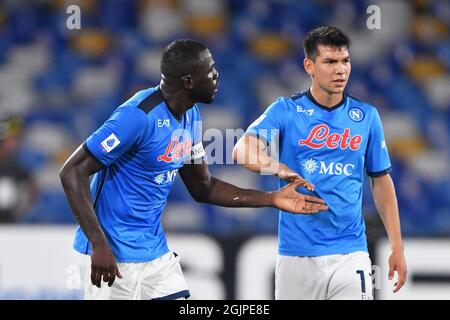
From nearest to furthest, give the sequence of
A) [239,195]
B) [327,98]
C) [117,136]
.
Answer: [117,136]
[239,195]
[327,98]

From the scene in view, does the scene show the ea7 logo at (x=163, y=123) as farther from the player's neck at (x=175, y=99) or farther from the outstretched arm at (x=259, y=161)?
the outstretched arm at (x=259, y=161)

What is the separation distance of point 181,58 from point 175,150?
0.44 m

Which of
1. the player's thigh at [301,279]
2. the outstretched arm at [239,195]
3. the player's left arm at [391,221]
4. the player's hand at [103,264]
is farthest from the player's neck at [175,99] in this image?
the player's left arm at [391,221]

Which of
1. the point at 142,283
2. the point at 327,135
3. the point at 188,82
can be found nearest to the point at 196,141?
the point at 188,82

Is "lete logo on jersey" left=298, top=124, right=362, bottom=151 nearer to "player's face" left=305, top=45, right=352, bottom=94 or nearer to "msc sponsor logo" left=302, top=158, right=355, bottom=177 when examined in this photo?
"msc sponsor logo" left=302, top=158, right=355, bottom=177

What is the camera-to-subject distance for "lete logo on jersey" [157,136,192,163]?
4.02 metres

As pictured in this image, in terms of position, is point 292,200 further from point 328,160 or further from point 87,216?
point 87,216

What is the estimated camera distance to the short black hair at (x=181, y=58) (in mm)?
4074

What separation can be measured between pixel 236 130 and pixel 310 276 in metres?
3.62

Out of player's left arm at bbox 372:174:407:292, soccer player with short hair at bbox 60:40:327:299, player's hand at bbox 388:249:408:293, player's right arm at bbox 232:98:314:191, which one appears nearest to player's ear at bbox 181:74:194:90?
soccer player with short hair at bbox 60:40:327:299

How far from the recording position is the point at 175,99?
13.4 ft

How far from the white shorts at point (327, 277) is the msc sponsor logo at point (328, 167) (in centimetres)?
41

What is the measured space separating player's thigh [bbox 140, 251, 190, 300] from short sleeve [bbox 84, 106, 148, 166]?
588 mm
